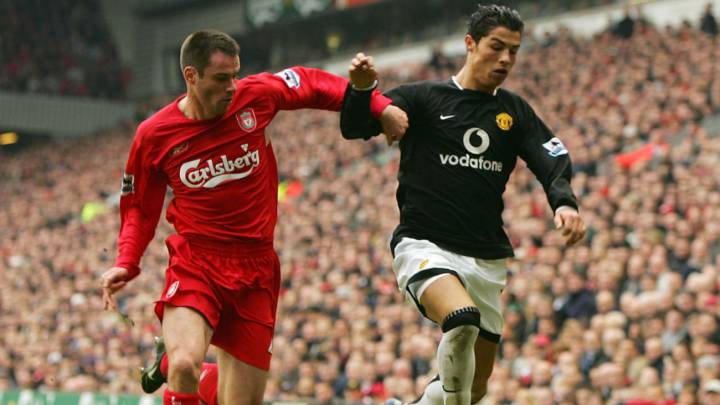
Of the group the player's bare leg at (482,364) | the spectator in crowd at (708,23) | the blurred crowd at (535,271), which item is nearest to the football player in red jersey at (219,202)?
the player's bare leg at (482,364)

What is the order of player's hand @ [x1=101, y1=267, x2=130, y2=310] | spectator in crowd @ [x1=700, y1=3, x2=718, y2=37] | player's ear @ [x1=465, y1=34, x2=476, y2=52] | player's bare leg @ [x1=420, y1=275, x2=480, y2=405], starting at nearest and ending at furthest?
player's bare leg @ [x1=420, y1=275, x2=480, y2=405], player's hand @ [x1=101, y1=267, x2=130, y2=310], player's ear @ [x1=465, y1=34, x2=476, y2=52], spectator in crowd @ [x1=700, y1=3, x2=718, y2=37]

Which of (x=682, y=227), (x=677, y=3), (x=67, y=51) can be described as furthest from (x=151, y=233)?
(x=67, y=51)

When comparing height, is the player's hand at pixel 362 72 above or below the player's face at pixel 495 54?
below

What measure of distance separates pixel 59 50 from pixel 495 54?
36.1 m

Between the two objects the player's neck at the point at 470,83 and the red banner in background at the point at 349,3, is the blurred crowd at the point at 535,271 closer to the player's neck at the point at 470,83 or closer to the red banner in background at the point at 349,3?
the player's neck at the point at 470,83

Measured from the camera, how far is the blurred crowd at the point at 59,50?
131ft

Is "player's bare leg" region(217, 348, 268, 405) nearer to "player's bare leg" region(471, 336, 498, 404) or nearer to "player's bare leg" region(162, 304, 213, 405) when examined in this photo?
"player's bare leg" region(162, 304, 213, 405)

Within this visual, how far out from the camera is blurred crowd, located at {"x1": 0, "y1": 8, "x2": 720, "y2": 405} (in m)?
11.4

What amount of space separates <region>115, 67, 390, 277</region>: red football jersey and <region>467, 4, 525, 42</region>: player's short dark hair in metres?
0.68

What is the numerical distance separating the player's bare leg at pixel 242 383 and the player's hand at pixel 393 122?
5.09 feet

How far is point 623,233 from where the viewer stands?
13445mm

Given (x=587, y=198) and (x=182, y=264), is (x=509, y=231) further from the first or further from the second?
(x=182, y=264)

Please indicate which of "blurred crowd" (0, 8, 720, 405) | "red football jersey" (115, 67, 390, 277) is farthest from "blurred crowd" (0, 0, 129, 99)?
"red football jersey" (115, 67, 390, 277)

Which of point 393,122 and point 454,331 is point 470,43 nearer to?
point 393,122
